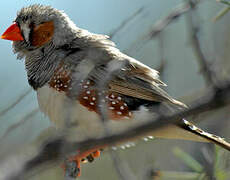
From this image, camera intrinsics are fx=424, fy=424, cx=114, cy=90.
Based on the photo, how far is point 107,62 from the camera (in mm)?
3238

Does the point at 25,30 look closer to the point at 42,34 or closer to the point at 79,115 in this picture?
the point at 42,34

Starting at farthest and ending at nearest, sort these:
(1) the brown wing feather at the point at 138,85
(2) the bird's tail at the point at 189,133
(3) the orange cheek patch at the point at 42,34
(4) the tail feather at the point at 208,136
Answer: (3) the orange cheek patch at the point at 42,34 < (1) the brown wing feather at the point at 138,85 < (2) the bird's tail at the point at 189,133 < (4) the tail feather at the point at 208,136

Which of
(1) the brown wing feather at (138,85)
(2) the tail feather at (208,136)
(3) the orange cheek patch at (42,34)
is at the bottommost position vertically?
(2) the tail feather at (208,136)

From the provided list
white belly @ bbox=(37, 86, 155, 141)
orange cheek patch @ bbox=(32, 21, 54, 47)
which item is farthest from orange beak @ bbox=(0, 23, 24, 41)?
white belly @ bbox=(37, 86, 155, 141)

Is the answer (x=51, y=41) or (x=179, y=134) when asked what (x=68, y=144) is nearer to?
(x=179, y=134)

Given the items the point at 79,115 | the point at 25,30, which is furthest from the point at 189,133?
the point at 25,30

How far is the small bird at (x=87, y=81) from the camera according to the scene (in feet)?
9.87

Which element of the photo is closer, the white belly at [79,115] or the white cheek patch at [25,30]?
the white belly at [79,115]

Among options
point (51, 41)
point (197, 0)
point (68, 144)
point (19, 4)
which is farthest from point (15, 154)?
point (19, 4)

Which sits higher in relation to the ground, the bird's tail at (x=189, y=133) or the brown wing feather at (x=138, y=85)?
the brown wing feather at (x=138, y=85)

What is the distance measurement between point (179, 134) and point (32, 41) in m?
1.42

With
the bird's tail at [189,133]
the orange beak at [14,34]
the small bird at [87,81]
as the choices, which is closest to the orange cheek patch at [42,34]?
the small bird at [87,81]

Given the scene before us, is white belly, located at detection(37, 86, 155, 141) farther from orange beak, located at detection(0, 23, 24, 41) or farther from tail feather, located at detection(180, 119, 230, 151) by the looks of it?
orange beak, located at detection(0, 23, 24, 41)

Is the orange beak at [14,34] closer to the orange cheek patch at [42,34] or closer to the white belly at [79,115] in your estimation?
the orange cheek patch at [42,34]
